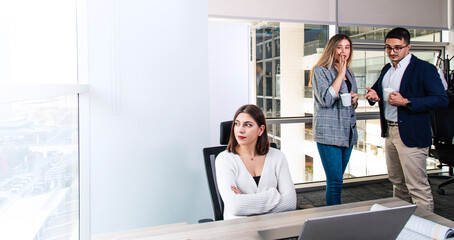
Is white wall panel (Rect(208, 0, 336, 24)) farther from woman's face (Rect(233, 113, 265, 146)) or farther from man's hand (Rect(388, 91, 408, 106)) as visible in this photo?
woman's face (Rect(233, 113, 265, 146))

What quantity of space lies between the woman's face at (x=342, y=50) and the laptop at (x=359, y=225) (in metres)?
1.69

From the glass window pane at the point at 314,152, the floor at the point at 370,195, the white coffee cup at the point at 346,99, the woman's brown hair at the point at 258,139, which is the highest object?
the white coffee cup at the point at 346,99

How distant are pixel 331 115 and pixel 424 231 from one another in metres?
1.34

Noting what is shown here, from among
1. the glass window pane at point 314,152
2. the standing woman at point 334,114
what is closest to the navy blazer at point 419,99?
the standing woman at point 334,114

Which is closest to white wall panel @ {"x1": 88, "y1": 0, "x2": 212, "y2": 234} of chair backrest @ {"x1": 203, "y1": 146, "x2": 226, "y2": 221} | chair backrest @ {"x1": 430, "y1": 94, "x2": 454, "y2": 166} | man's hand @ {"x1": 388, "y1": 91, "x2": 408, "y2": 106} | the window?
the window

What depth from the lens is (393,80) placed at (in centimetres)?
265

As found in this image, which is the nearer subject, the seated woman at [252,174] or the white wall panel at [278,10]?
the seated woman at [252,174]

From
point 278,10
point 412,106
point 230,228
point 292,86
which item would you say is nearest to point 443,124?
point 412,106

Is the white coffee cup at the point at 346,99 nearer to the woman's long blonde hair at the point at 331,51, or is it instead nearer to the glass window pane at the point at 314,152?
the woman's long blonde hair at the point at 331,51

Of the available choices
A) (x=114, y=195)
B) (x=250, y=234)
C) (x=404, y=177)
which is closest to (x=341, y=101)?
(x=404, y=177)

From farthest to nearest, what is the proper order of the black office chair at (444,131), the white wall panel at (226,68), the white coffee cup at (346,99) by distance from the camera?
1. the black office chair at (444,131)
2. the white wall panel at (226,68)
3. the white coffee cup at (346,99)

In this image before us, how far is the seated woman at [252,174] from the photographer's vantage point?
1570 mm

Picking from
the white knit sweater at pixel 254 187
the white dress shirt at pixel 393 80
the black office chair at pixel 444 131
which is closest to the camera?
the white knit sweater at pixel 254 187

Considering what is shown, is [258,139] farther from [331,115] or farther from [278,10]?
[278,10]
